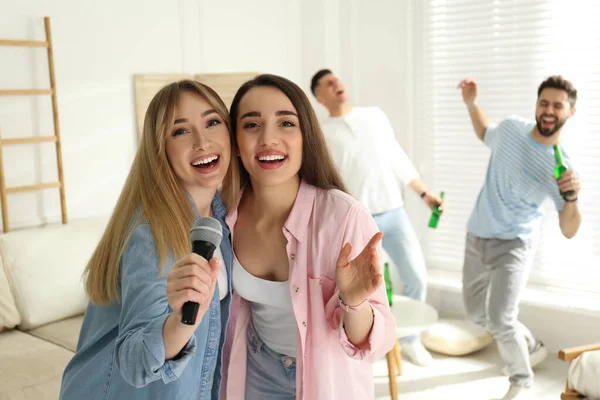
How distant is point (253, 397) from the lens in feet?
6.34

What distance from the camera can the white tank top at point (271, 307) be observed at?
183 centimetres

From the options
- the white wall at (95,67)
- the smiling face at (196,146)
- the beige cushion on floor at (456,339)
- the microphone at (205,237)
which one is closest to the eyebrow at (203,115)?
the smiling face at (196,146)

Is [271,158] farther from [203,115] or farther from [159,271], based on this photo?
[159,271]

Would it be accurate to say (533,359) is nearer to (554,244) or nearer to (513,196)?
(554,244)

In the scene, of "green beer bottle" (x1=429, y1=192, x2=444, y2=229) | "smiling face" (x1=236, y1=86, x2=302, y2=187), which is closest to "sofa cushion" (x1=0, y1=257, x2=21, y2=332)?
"smiling face" (x1=236, y1=86, x2=302, y2=187)

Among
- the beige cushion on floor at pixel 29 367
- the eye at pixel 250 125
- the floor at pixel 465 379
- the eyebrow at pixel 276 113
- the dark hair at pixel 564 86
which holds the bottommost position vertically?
the floor at pixel 465 379

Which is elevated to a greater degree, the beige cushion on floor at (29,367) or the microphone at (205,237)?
the microphone at (205,237)

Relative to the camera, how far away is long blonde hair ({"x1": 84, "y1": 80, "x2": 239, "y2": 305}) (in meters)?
1.62

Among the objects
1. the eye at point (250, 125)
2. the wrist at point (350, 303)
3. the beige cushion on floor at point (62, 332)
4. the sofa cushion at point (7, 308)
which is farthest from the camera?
the sofa cushion at point (7, 308)

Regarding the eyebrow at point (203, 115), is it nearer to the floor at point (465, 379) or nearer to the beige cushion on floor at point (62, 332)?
the beige cushion on floor at point (62, 332)

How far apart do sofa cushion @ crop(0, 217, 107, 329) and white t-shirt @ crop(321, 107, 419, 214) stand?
1.60 metres

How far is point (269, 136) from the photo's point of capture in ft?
6.02

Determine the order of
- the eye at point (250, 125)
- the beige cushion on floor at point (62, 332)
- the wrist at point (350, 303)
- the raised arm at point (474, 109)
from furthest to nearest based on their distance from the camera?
the raised arm at point (474, 109), the beige cushion on floor at point (62, 332), the eye at point (250, 125), the wrist at point (350, 303)

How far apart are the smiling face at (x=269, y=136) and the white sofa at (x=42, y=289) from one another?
1736 mm
